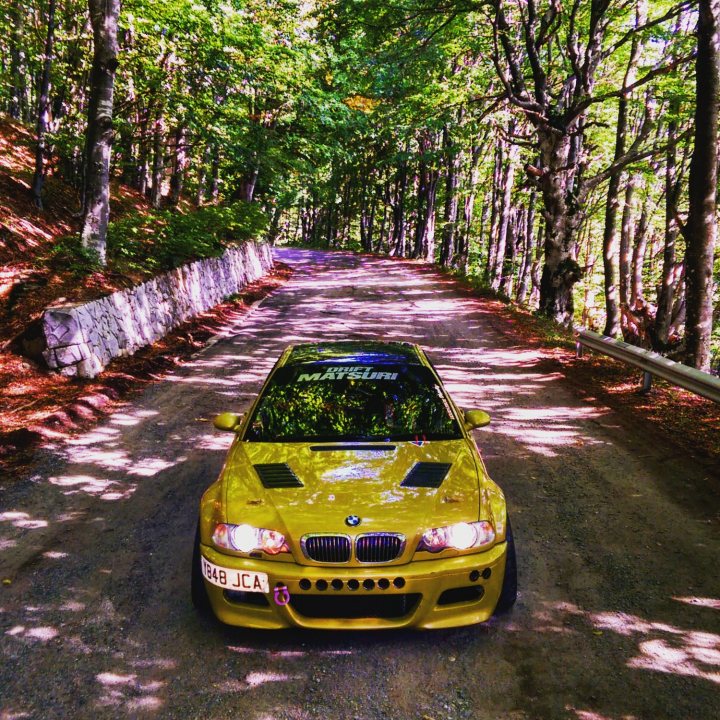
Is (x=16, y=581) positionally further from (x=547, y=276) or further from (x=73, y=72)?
(x=73, y=72)

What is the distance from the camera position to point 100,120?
11375 millimetres

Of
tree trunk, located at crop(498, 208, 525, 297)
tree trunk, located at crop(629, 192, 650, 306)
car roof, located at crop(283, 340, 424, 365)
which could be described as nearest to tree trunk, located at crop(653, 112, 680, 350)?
tree trunk, located at crop(629, 192, 650, 306)

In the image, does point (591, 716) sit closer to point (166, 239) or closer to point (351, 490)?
point (351, 490)

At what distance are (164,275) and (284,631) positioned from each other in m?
10.9

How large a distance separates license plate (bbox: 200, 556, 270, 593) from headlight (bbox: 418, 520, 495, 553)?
0.93 m

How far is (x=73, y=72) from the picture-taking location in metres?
17.1

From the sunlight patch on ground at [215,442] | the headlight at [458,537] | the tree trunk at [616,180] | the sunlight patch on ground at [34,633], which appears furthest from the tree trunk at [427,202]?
the sunlight patch on ground at [34,633]

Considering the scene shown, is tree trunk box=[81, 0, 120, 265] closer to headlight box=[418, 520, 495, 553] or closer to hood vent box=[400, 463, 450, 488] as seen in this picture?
hood vent box=[400, 463, 450, 488]

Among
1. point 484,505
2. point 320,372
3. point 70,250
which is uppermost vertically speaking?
point 70,250

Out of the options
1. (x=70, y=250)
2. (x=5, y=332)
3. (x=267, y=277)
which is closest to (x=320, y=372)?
(x=5, y=332)

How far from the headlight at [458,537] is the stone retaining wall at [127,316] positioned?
7.43 m

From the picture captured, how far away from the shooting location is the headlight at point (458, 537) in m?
3.26

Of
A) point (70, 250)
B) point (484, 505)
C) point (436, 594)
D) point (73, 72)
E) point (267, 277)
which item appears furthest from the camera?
point (267, 277)

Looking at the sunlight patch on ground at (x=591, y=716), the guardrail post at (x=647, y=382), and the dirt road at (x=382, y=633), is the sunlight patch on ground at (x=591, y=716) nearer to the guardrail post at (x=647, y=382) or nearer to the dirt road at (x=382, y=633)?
the dirt road at (x=382, y=633)
